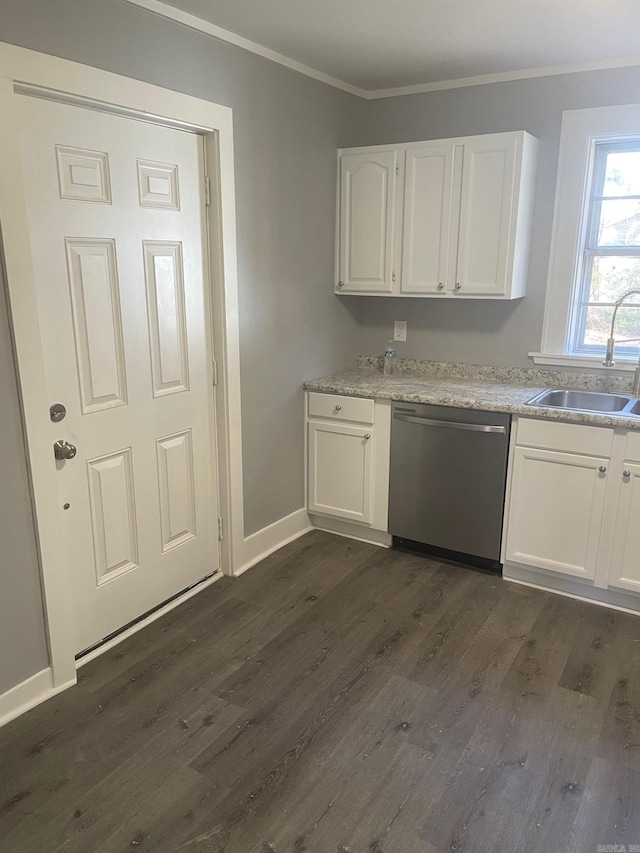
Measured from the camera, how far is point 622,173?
3.12m

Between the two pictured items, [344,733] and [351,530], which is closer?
[344,733]

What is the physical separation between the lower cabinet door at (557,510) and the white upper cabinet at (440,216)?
90 cm

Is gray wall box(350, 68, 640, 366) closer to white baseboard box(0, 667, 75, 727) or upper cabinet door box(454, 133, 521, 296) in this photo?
upper cabinet door box(454, 133, 521, 296)

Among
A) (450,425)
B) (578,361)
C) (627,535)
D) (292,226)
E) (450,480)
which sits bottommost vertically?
(627,535)

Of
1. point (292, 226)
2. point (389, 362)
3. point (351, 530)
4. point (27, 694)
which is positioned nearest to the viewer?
point (27, 694)

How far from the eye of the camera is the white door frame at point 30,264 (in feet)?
6.33

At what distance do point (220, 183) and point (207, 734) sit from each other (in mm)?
2201

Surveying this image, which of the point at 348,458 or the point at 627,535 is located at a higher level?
the point at 348,458

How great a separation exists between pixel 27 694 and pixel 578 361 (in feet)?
9.58

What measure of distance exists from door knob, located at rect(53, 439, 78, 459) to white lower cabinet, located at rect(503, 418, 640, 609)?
6.35ft

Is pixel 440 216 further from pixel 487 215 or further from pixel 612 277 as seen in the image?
pixel 612 277

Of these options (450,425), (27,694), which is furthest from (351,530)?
(27,694)

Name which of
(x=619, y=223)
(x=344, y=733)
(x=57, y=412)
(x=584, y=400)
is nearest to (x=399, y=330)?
(x=584, y=400)

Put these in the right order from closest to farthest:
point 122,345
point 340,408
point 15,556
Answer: point 15,556 < point 122,345 < point 340,408
